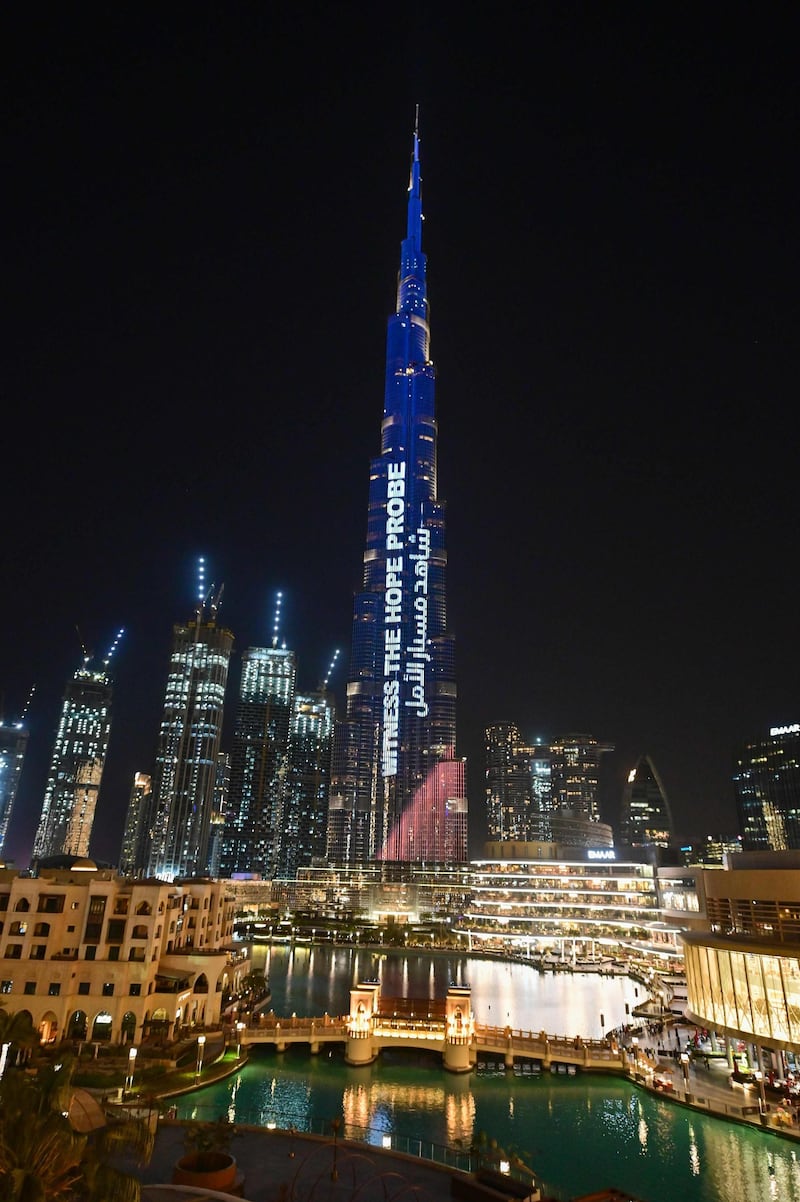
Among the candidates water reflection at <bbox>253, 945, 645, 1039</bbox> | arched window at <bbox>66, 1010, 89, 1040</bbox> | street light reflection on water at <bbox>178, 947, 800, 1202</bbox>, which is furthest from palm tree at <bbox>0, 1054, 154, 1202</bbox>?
water reflection at <bbox>253, 945, 645, 1039</bbox>

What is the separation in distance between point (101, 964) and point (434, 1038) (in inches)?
921

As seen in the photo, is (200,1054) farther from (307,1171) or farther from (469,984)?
(469,984)

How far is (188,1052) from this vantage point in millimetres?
45938

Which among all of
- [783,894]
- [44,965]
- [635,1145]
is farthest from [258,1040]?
[783,894]

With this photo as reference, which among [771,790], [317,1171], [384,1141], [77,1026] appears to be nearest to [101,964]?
[77,1026]

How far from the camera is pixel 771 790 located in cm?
17912

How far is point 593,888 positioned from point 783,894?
96.0 meters

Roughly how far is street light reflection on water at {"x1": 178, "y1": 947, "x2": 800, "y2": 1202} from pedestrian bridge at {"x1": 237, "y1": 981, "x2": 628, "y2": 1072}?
2.93ft

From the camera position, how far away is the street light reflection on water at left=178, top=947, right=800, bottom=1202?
3259cm

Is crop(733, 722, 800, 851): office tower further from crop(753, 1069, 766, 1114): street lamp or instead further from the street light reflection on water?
the street light reflection on water

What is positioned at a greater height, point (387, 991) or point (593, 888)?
point (593, 888)

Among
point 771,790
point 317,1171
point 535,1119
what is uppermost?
point 771,790

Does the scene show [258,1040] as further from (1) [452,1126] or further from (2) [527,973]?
(2) [527,973]

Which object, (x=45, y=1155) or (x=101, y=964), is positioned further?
(x=101, y=964)
